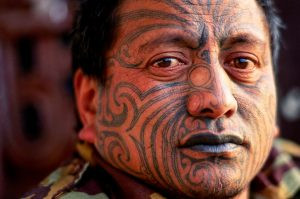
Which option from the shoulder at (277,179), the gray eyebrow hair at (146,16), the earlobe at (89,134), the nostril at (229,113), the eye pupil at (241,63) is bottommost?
the shoulder at (277,179)

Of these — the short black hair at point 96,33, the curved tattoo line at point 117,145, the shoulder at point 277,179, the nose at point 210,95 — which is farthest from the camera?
the shoulder at point 277,179

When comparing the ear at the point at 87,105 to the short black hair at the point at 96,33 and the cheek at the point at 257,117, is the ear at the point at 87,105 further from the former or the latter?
the cheek at the point at 257,117

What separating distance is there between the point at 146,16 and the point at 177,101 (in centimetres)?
26

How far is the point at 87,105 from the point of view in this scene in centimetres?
174

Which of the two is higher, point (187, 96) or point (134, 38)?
point (134, 38)

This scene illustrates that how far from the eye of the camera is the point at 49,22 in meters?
2.43

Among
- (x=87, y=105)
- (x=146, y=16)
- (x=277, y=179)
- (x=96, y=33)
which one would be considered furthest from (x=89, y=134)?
(x=277, y=179)

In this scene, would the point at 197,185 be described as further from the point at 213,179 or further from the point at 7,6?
the point at 7,6

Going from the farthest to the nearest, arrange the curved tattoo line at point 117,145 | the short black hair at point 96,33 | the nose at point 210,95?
1. the short black hair at point 96,33
2. the curved tattoo line at point 117,145
3. the nose at point 210,95

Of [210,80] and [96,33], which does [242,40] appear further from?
[96,33]

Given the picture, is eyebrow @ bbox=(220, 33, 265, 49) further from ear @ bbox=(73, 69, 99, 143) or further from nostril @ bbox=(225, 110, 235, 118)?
ear @ bbox=(73, 69, 99, 143)

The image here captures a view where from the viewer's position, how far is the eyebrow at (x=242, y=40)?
1.53 meters

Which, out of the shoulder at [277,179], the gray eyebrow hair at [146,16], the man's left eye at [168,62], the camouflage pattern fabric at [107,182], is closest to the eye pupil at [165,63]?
the man's left eye at [168,62]

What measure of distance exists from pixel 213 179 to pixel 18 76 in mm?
1294
